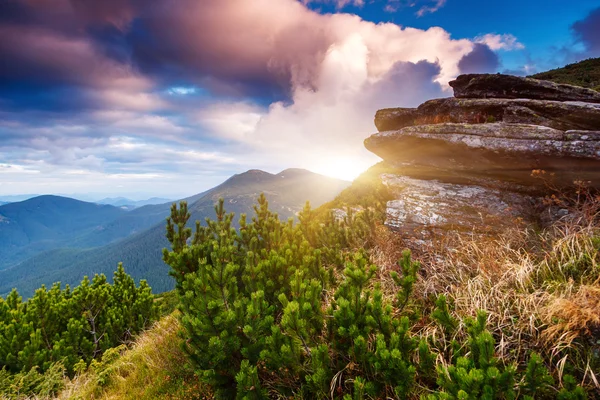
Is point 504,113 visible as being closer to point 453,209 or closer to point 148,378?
point 453,209

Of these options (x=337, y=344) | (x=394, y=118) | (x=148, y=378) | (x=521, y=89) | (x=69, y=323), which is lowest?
(x=69, y=323)

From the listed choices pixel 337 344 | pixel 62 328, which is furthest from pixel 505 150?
pixel 62 328

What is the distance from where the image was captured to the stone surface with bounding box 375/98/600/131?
29.5ft

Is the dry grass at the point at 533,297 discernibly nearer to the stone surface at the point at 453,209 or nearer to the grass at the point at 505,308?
the grass at the point at 505,308

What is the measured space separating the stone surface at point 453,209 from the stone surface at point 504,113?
261cm

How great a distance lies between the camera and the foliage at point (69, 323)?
32.5 feet

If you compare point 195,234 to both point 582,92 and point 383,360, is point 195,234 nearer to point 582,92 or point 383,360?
point 383,360

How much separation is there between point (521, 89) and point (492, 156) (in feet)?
17.3

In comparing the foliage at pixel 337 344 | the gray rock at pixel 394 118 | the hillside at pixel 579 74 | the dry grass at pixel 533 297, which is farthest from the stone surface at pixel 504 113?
the hillside at pixel 579 74

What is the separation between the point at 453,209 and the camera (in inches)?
371

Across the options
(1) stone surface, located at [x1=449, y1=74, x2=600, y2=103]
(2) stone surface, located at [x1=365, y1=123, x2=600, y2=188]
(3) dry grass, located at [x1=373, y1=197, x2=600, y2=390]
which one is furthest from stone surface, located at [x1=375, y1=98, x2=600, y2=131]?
(3) dry grass, located at [x1=373, y1=197, x2=600, y2=390]

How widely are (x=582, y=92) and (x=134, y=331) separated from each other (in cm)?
2155

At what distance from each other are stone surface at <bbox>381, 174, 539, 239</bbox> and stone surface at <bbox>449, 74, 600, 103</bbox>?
5094 millimetres

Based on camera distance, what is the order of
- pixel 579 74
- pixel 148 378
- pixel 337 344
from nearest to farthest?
pixel 337 344
pixel 148 378
pixel 579 74
